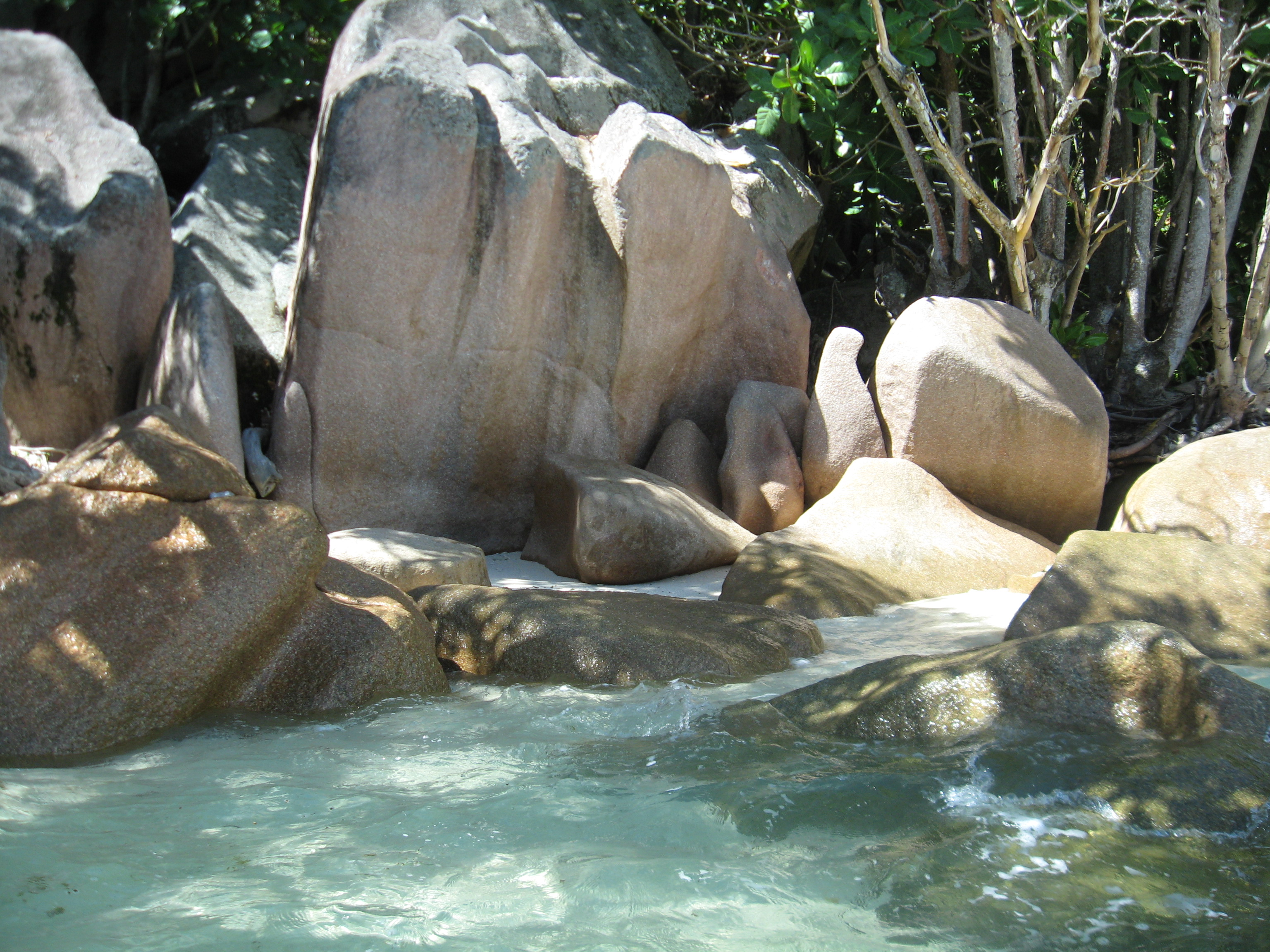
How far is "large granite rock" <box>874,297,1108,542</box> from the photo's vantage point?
7754 millimetres

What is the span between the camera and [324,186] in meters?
7.37

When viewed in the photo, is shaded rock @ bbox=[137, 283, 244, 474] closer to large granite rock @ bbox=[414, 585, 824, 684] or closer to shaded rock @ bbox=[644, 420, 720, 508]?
large granite rock @ bbox=[414, 585, 824, 684]

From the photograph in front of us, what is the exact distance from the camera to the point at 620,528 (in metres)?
6.98

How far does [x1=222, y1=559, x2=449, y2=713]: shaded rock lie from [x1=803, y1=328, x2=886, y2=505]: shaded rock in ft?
14.0

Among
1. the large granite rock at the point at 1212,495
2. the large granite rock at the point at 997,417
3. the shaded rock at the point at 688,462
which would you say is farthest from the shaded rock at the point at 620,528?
the large granite rock at the point at 1212,495

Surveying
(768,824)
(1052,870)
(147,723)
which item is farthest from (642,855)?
(147,723)

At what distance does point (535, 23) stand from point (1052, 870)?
853cm

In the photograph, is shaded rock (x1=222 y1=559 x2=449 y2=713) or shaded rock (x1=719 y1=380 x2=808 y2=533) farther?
shaded rock (x1=719 y1=380 x2=808 y2=533)

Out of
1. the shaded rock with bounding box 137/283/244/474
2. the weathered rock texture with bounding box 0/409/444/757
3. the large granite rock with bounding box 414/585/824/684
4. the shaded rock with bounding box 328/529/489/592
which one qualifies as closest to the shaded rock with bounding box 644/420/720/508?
the shaded rock with bounding box 328/529/489/592

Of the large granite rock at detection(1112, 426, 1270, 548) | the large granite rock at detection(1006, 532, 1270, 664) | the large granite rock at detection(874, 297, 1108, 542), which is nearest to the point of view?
the large granite rock at detection(1006, 532, 1270, 664)

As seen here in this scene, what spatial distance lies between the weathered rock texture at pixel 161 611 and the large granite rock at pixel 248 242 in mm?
3789

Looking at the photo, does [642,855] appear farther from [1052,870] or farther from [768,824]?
[1052,870]

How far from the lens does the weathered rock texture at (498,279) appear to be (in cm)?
746

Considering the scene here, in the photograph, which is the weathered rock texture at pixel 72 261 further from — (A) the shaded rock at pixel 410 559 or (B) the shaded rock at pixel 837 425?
→ (B) the shaded rock at pixel 837 425
